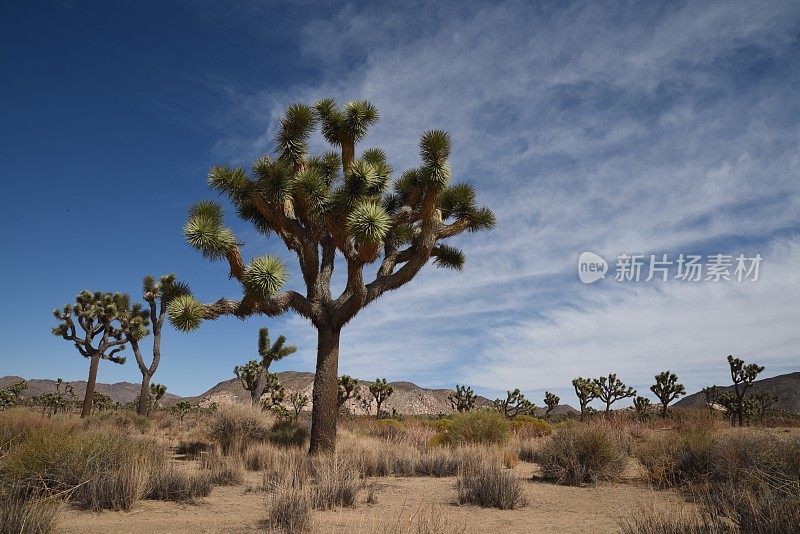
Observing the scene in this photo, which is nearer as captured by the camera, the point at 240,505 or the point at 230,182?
the point at 240,505

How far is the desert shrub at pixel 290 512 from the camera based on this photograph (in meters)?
6.00

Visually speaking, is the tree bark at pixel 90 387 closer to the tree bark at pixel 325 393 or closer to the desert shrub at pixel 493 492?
the tree bark at pixel 325 393

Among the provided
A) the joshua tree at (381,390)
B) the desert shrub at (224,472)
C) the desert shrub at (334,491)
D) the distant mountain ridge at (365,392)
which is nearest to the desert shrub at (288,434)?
the desert shrub at (224,472)

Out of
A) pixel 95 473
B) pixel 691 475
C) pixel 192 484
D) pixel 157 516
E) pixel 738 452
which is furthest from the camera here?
pixel 691 475

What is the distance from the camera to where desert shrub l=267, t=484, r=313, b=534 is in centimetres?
600

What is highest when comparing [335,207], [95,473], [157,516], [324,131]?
[324,131]

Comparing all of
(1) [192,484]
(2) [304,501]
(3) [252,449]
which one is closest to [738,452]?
(2) [304,501]

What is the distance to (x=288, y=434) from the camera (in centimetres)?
1577

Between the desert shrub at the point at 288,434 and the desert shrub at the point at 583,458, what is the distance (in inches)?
294

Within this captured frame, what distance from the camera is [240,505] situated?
7879 mm

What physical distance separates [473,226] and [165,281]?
16.6 metres

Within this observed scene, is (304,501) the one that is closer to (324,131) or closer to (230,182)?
(230,182)

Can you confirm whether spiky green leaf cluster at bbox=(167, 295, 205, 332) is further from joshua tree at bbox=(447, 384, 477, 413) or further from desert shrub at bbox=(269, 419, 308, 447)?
joshua tree at bbox=(447, 384, 477, 413)

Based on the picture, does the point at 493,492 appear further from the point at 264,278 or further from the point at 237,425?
the point at 237,425
